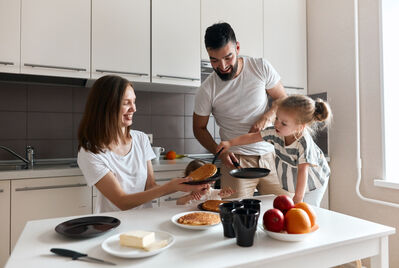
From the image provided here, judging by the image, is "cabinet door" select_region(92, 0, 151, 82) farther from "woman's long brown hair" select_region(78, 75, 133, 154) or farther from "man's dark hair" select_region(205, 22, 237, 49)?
"woman's long brown hair" select_region(78, 75, 133, 154)

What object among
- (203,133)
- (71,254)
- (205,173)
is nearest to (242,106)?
(203,133)

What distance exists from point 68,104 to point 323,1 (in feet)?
8.08

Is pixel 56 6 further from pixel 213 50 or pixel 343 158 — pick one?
pixel 343 158

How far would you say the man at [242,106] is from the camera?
173 centimetres

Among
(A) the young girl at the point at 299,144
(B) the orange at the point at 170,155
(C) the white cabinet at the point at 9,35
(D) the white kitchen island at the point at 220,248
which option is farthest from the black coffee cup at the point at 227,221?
(C) the white cabinet at the point at 9,35

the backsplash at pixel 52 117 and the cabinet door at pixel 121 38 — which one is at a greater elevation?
the cabinet door at pixel 121 38

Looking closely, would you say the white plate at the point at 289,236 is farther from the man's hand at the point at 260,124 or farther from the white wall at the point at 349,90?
the white wall at the point at 349,90

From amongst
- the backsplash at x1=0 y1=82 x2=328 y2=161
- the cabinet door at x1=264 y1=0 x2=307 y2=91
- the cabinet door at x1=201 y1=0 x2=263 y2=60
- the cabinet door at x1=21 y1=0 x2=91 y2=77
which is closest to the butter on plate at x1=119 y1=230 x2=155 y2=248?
the cabinet door at x1=21 y1=0 x2=91 y2=77

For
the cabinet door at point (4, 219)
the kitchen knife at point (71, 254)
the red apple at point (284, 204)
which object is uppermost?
the red apple at point (284, 204)

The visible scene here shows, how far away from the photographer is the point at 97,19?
6.98 ft

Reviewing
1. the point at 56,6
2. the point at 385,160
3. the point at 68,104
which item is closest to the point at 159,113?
the point at 68,104

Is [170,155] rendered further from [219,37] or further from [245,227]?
[245,227]

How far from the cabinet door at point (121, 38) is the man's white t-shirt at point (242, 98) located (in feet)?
2.18

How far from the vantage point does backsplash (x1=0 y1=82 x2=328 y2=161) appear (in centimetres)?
218
